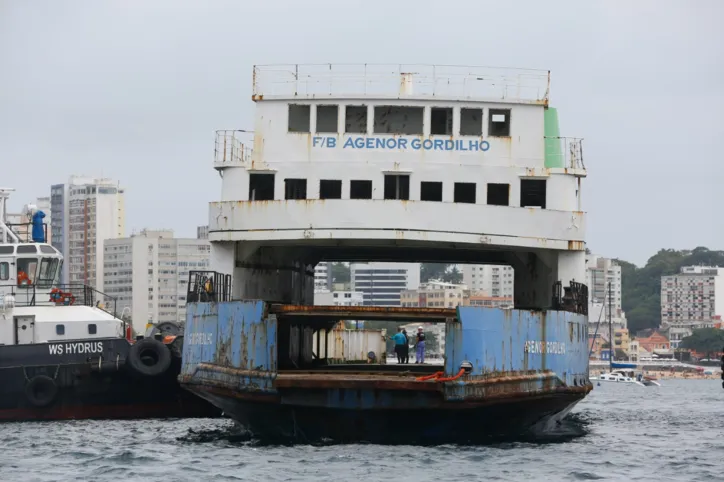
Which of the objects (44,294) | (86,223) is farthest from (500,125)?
(86,223)

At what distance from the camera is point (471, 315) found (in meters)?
24.5

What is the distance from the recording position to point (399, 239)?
26328 millimetres

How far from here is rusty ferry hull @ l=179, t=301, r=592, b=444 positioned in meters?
23.8

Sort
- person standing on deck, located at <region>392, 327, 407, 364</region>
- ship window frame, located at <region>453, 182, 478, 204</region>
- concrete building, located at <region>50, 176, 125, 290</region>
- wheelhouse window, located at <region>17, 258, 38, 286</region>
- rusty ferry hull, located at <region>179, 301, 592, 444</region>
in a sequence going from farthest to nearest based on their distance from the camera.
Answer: concrete building, located at <region>50, 176, 125, 290</region>, wheelhouse window, located at <region>17, 258, 38, 286</region>, person standing on deck, located at <region>392, 327, 407, 364</region>, ship window frame, located at <region>453, 182, 478, 204</region>, rusty ferry hull, located at <region>179, 301, 592, 444</region>

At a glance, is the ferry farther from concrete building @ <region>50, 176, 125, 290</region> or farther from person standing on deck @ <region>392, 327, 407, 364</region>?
concrete building @ <region>50, 176, 125, 290</region>

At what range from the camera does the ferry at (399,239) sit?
79.7 feet

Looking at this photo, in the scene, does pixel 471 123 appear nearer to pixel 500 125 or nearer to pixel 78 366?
pixel 500 125

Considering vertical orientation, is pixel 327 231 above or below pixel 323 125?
below

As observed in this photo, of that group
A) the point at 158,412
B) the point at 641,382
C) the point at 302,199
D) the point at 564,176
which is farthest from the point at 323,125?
the point at 641,382

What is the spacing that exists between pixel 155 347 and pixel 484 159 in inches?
393

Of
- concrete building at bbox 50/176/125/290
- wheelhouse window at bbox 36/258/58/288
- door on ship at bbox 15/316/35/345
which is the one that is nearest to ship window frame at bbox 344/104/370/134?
door on ship at bbox 15/316/35/345

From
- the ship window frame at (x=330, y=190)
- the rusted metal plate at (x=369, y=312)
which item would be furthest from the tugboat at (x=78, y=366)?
the rusted metal plate at (x=369, y=312)

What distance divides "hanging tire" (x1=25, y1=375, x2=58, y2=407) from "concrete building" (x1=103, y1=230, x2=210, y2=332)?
5897 inches

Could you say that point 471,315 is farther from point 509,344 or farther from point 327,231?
point 327,231
